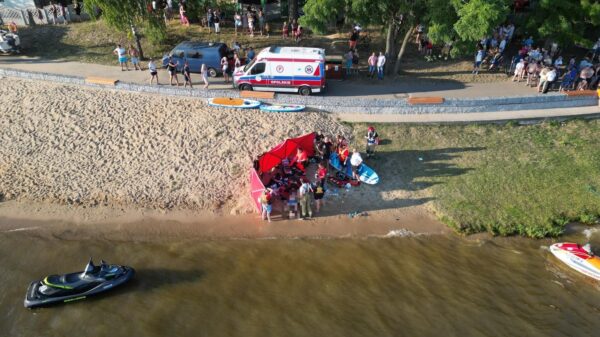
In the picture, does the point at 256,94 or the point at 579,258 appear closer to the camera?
the point at 579,258

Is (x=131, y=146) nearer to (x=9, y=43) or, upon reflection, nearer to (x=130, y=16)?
(x=130, y=16)

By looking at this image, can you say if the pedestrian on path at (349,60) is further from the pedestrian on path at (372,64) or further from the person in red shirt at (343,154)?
the person in red shirt at (343,154)

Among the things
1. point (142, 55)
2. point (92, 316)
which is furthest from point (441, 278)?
point (142, 55)

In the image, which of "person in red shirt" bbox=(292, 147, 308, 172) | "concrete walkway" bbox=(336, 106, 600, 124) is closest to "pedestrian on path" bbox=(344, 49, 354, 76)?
"concrete walkway" bbox=(336, 106, 600, 124)

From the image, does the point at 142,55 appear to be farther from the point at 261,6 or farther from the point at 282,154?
Answer: the point at 282,154

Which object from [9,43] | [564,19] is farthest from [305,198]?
[9,43]

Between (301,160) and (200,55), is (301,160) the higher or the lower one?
the lower one
